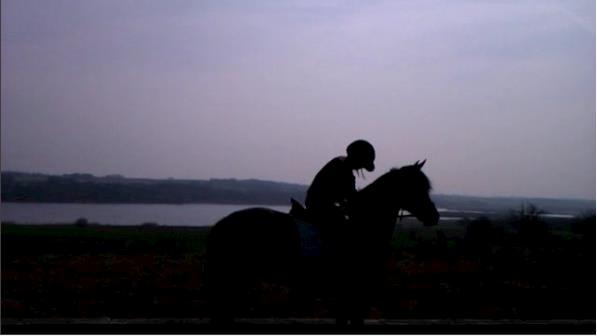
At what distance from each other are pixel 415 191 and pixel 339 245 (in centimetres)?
92

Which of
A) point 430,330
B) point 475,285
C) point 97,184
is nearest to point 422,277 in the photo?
point 475,285

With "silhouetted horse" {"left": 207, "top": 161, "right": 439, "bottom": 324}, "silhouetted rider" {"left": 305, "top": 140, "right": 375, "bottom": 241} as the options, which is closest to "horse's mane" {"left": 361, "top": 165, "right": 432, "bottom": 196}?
"silhouetted horse" {"left": 207, "top": 161, "right": 439, "bottom": 324}

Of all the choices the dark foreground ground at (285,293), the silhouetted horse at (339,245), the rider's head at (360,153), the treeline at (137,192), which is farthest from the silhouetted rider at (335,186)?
the treeline at (137,192)

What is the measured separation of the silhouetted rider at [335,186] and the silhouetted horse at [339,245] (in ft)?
0.44

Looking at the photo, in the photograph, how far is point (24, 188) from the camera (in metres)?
78.9

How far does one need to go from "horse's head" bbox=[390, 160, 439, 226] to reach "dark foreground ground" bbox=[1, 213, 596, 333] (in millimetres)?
1273

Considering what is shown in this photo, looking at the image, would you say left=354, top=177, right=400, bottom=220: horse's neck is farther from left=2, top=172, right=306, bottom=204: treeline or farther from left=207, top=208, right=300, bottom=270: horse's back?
left=2, top=172, right=306, bottom=204: treeline

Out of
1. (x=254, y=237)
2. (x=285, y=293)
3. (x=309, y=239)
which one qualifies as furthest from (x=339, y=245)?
(x=285, y=293)

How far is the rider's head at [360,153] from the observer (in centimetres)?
705

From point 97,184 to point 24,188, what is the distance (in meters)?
17.5

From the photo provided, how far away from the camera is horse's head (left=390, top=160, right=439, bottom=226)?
717cm

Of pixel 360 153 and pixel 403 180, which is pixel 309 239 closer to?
pixel 360 153

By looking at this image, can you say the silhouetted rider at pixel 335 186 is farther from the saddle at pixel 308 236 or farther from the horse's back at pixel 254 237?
the horse's back at pixel 254 237

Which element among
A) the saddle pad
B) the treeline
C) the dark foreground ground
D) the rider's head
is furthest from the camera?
the treeline
